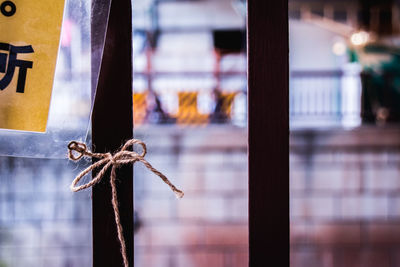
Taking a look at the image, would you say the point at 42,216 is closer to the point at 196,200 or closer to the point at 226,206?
the point at 196,200

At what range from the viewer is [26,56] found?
0.48 m

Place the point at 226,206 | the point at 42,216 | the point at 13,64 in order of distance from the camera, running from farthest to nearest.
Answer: the point at 226,206 < the point at 42,216 < the point at 13,64

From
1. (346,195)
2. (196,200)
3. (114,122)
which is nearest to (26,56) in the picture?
(114,122)

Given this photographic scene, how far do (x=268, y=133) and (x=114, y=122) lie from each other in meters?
0.27

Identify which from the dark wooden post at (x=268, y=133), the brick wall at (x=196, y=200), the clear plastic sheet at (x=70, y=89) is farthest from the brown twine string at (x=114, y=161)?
the brick wall at (x=196, y=200)

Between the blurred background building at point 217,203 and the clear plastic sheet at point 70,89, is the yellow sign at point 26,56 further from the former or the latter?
the blurred background building at point 217,203

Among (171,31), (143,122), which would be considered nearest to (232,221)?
(143,122)

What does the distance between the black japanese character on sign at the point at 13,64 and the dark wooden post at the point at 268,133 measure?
1.17 ft

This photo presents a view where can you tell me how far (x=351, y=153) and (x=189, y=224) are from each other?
1.92m

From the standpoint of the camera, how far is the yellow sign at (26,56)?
0.48 metres

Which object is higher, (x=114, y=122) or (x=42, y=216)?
(x=114, y=122)

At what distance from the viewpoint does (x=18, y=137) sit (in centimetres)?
50

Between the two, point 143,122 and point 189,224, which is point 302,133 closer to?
point 189,224

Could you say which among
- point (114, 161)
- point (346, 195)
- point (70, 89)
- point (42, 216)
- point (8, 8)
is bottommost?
point (42, 216)
